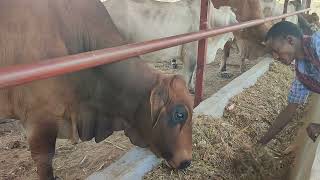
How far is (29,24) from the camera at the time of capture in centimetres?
276

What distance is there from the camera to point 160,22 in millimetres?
5922

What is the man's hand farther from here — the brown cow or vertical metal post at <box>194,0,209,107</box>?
the brown cow

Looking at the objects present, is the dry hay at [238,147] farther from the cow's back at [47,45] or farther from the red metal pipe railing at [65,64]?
the red metal pipe railing at [65,64]

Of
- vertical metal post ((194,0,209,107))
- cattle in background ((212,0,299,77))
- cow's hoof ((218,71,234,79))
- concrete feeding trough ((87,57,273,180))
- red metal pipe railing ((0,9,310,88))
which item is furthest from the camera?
cow's hoof ((218,71,234,79))

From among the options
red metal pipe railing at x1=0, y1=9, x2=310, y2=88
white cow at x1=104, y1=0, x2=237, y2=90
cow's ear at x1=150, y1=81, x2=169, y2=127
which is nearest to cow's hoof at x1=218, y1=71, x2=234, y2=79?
white cow at x1=104, y1=0, x2=237, y2=90

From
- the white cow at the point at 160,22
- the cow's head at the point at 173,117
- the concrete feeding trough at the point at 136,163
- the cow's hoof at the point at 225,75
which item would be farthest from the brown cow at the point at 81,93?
the cow's hoof at the point at 225,75

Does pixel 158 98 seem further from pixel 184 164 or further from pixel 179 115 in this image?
pixel 184 164

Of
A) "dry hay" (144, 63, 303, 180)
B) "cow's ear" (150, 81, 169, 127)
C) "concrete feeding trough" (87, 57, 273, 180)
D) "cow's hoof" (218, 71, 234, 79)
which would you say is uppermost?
"cow's ear" (150, 81, 169, 127)

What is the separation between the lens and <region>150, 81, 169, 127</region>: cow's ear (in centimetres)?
258

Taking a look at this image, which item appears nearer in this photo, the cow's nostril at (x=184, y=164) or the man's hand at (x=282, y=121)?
the cow's nostril at (x=184, y=164)

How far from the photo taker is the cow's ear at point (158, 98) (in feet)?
8.46

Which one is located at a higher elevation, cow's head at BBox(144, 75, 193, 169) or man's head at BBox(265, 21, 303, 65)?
man's head at BBox(265, 21, 303, 65)

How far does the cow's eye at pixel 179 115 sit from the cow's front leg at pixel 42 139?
0.85m

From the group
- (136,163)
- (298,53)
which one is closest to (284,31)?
(298,53)
